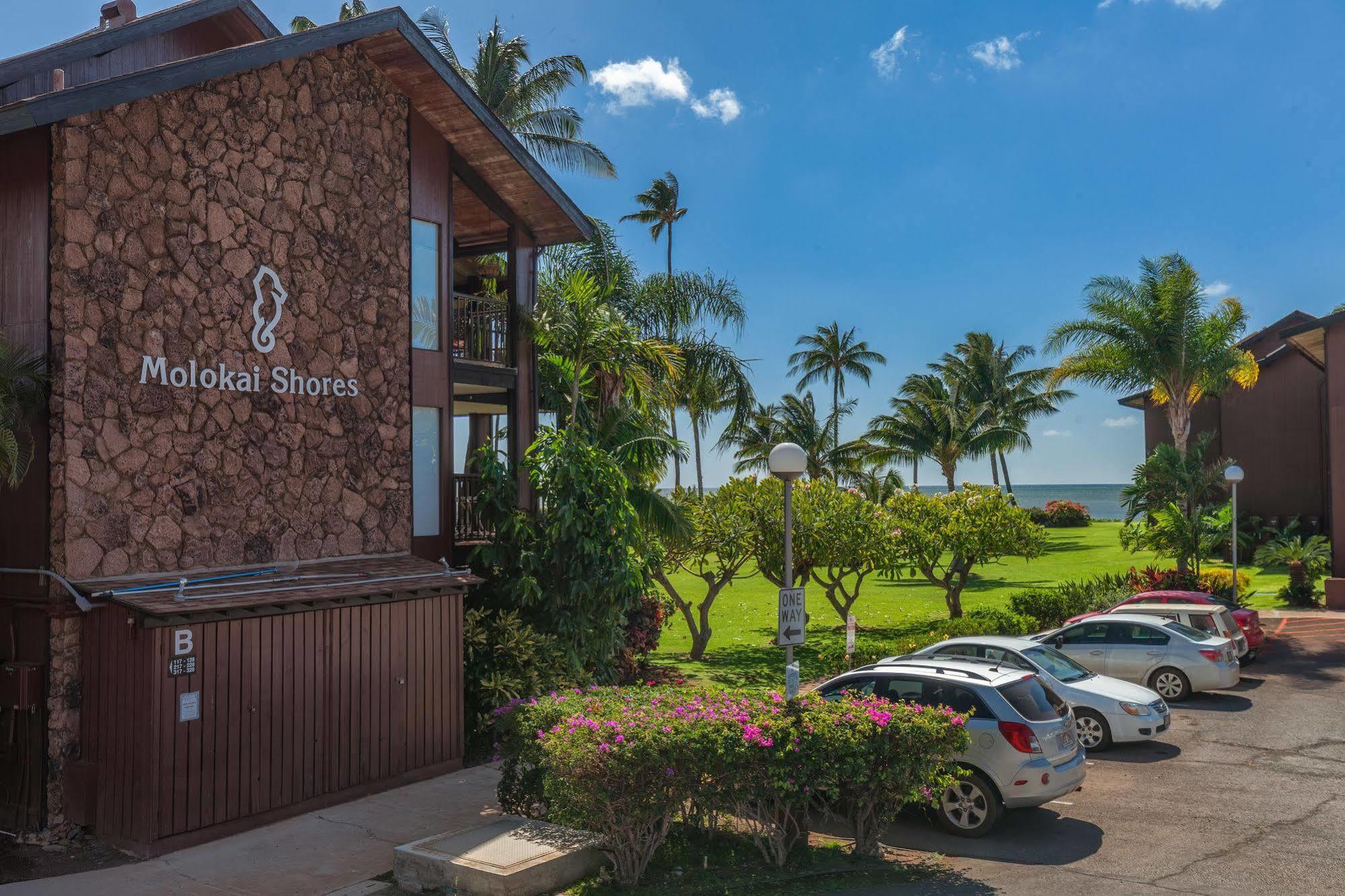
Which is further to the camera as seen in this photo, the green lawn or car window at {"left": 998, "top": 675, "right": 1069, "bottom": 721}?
the green lawn

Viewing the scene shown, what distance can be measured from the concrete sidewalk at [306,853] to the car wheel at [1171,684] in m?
11.8

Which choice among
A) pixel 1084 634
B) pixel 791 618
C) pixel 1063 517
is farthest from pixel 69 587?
pixel 1063 517

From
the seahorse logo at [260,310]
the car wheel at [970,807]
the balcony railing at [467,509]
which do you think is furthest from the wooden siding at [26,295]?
the car wheel at [970,807]

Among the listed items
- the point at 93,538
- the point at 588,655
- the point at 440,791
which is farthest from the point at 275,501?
the point at 588,655

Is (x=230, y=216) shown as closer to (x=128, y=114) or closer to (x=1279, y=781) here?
(x=128, y=114)

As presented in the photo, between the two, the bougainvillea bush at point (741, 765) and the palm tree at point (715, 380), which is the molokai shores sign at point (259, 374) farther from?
the palm tree at point (715, 380)

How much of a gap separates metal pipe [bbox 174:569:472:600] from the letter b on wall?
0.41 meters

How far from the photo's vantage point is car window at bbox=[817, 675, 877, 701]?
11414mm

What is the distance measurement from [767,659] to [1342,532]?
17.1m

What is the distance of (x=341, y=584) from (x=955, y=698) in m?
7.57

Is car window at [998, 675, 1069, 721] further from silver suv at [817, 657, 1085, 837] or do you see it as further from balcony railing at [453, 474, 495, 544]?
balcony railing at [453, 474, 495, 544]

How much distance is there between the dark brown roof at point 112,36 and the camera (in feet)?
44.9

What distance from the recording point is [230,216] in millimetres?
12961

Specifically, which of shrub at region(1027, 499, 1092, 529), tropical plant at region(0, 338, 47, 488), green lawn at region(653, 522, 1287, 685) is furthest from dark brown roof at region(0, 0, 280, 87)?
shrub at region(1027, 499, 1092, 529)
